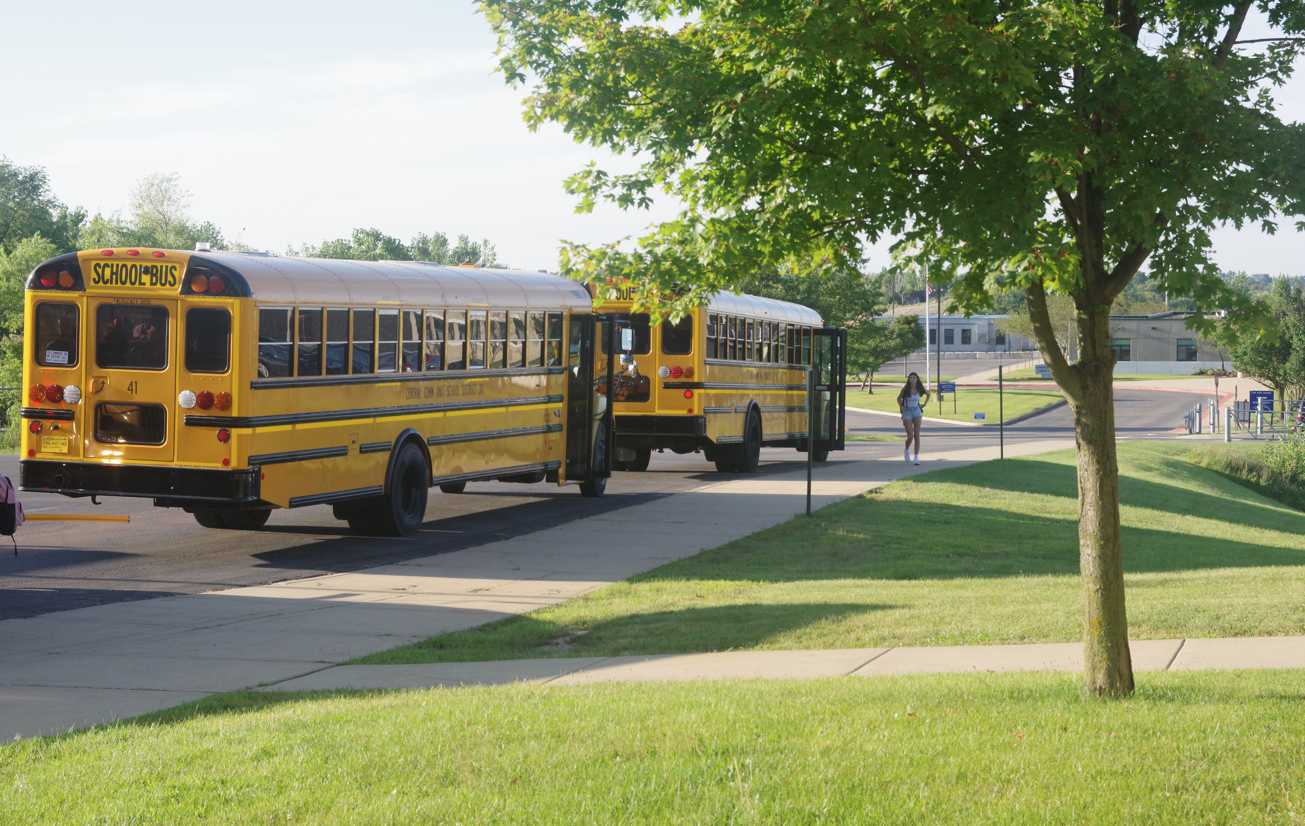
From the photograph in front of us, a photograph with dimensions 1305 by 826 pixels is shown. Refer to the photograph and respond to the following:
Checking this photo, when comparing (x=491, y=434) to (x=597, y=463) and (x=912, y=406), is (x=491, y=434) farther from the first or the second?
(x=912, y=406)

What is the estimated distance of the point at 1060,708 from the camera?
6.52 m

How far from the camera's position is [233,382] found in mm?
12320

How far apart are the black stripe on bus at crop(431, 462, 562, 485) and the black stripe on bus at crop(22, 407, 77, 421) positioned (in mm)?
4039

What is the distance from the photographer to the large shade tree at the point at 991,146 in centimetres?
618

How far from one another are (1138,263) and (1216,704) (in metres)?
2.24

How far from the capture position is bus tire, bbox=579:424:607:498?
62.5 ft

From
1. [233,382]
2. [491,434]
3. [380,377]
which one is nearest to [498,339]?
[491,434]

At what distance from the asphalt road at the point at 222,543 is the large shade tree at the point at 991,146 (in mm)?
6168

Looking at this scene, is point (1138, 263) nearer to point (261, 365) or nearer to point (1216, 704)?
point (1216, 704)

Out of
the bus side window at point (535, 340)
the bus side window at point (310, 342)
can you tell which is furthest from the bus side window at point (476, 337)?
the bus side window at point (310, 342)

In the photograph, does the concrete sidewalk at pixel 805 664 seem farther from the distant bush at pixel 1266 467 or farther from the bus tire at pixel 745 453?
the distant bush at pixel 1266 467

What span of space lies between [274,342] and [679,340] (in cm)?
1005

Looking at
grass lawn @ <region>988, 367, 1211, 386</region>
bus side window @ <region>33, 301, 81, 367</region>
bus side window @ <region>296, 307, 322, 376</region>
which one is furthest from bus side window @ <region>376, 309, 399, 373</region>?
grass lawn @ <region>988, 367, 1211, 386</region>

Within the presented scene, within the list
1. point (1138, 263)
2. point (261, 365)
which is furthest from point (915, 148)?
point (261, 365)
